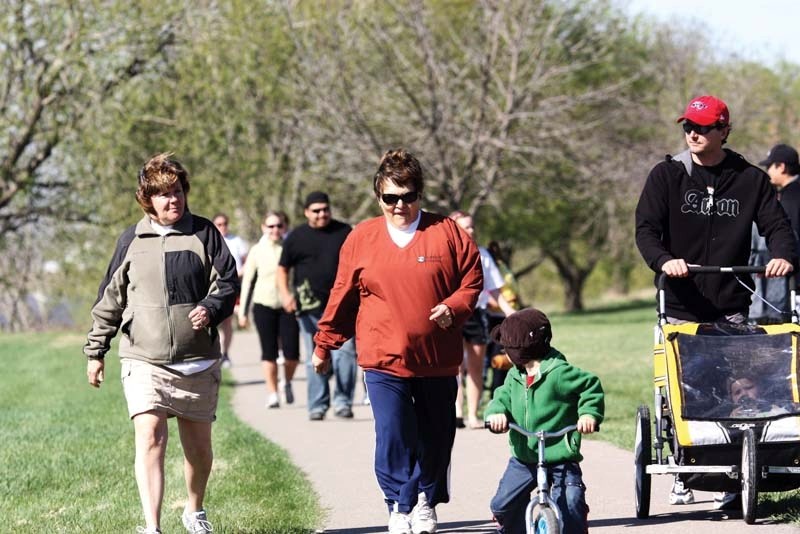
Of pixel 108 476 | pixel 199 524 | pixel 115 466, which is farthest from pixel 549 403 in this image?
pixel 115 466

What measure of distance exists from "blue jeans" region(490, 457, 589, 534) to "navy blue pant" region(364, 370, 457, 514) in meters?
0.90

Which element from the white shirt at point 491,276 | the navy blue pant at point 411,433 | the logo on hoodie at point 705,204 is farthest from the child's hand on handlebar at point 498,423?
the white shirt at point 491,276

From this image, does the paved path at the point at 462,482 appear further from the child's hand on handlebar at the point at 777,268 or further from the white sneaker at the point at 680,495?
the child's hand on handlebar at the point at 777,268

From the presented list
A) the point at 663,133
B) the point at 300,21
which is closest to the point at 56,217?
the point at 300,21

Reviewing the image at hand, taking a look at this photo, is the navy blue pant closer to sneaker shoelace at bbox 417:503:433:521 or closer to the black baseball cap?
sneaker shoelace at bbox 417:503:433:521

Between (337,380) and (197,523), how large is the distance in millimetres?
5984

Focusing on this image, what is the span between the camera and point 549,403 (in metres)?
6.27

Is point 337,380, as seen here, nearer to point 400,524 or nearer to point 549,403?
point 400,524

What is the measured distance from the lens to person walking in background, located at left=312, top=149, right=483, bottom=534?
7148mm

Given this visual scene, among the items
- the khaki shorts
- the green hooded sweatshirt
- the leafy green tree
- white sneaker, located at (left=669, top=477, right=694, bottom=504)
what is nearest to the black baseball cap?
white sneaker, located at (left=669, top=477, right=694, bottom=504)

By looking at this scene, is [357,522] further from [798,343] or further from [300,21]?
[300,21]

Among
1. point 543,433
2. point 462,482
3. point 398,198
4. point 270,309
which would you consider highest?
point 398,198

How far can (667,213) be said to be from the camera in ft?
25.3

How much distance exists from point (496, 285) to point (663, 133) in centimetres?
3262
